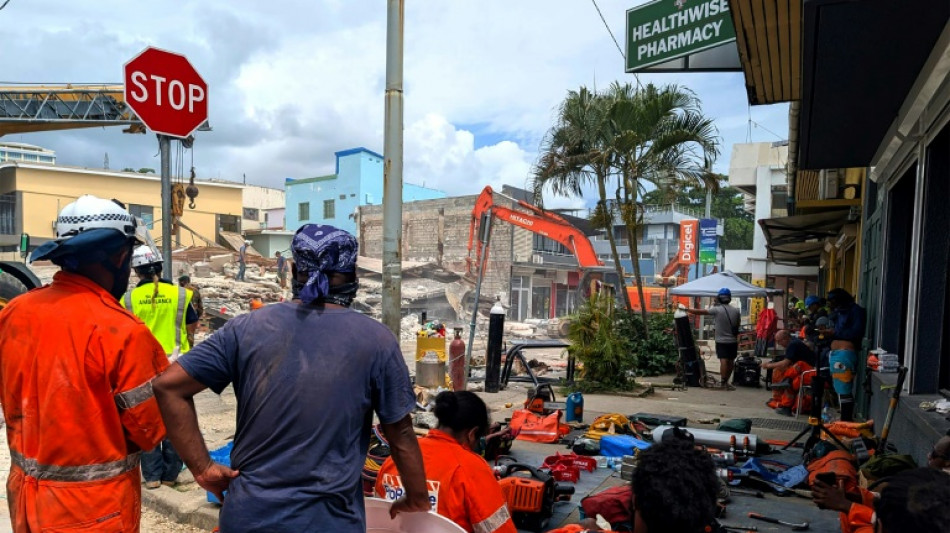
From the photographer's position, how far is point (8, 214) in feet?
113

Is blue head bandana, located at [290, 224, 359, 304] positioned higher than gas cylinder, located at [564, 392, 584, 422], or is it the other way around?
blue head bandana, located at [290, 224, 359, 304]

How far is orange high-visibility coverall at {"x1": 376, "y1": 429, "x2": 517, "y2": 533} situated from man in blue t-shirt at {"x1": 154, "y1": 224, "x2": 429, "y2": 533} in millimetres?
550

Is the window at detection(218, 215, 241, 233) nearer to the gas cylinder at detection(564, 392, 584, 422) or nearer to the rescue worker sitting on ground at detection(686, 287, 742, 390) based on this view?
the rescue worker sitting on ground at detection(686, 287, 742, 390)

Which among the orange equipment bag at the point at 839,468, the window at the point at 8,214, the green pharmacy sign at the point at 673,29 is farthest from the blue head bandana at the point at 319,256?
the window at the point at 8,214

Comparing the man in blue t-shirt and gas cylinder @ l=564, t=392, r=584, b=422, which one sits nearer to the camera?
the man in blue t-shirt

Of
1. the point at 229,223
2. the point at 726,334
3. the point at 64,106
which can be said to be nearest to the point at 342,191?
the point at 229,223

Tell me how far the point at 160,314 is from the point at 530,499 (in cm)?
345

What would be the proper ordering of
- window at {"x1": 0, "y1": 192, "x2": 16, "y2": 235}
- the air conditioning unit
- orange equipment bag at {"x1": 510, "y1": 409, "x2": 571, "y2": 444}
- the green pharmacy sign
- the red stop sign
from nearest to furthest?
the red stop sign < the green pharmacy sign < orange equipment bag at {"x1": 510, "y1": 409, "x2": 571, "y2": 444} < the air conditioning unit < window at {"x1": 0, "y1": 192, "x2": 16, "y2": 235}

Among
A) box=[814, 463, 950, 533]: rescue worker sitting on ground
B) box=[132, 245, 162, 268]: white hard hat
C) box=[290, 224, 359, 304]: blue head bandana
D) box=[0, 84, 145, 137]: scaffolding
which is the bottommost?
box=[814, 463, 950, 533]: rescue worker sitting on ground

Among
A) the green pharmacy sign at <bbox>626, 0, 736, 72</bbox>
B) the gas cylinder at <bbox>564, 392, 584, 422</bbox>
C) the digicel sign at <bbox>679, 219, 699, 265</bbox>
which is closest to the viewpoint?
the green pharmacy sign at <bbox>626, 0, 736, 72</bbox>

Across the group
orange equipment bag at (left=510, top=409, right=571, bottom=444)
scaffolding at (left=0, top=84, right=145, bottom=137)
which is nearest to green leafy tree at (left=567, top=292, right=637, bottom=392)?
orange equipment bag at (left=510, top=409, right=571, bottom=444)

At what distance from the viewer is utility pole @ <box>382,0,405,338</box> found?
5.08 meters

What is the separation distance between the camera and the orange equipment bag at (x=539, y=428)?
6.71 meters

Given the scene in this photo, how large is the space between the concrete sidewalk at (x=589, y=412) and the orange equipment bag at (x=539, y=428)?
0.13 meters
